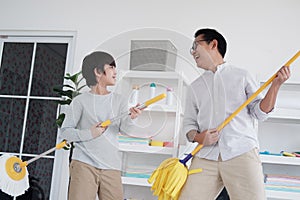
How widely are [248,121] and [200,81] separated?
0.36 m

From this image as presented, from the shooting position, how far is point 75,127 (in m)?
1.68

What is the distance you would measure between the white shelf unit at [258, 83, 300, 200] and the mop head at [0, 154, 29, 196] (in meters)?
1.48

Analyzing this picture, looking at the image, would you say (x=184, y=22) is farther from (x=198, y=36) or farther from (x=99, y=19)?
(x=198, y=36)

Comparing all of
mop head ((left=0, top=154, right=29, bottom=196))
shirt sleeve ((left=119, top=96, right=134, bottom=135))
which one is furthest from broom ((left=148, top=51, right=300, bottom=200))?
mop head ((left=0, top=154, right=29, bottom=196))

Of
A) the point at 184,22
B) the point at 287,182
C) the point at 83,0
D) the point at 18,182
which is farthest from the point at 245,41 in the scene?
the point at 18,182

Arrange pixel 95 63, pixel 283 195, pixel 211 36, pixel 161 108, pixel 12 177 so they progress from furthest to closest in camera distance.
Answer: pixel 283 195
pixel 12 177
pixel 211 36
pixel 95 63
pixel 161 108

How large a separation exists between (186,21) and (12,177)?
167cm

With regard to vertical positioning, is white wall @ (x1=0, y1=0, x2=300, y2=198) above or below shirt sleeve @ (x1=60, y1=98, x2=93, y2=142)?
above

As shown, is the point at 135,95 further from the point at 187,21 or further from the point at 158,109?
the point at 187,21

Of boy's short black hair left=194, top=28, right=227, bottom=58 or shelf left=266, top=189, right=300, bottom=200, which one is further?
shelf left=266, top=189, right=300, bottom=200

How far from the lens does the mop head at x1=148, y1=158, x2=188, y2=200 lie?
1742 millimetres

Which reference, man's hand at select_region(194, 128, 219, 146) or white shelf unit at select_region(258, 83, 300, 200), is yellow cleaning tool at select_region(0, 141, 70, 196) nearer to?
man's hand at select_region(194, 128, 219, 146)

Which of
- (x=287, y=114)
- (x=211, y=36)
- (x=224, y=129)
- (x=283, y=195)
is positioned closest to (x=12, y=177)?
(x=224, y=129)

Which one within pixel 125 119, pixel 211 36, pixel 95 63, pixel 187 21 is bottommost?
pixel 125 119
